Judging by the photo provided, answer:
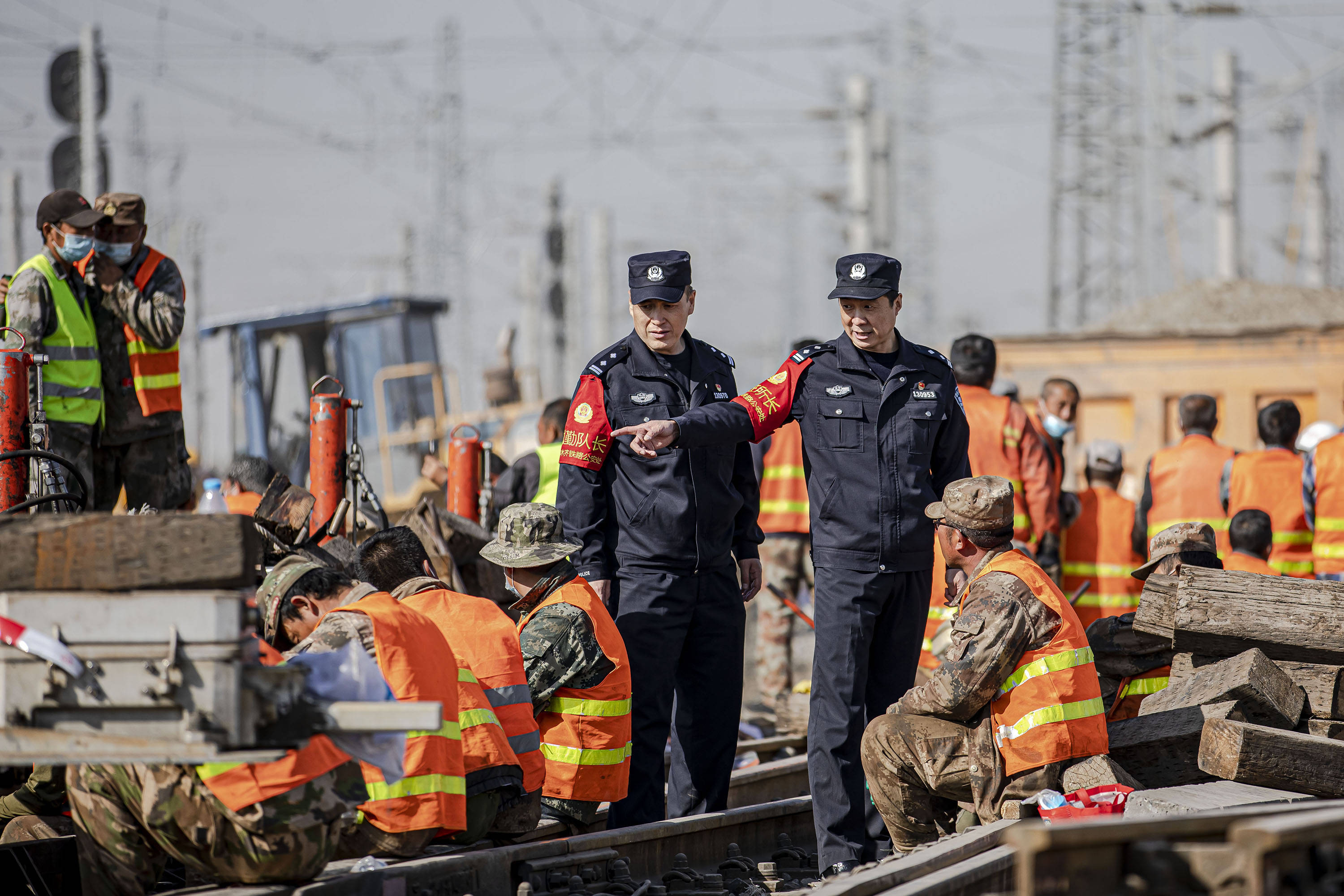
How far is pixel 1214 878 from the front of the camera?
309cm

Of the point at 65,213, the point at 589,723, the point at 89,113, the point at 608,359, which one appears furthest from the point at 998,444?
the point at 89,113

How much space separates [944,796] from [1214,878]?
2008 millimetres

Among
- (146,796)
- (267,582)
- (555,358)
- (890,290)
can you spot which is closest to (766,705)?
(890,290)

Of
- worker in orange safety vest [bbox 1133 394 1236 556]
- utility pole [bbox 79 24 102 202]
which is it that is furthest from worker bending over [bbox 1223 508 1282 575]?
utility pole [bbox 79 24 102 202]

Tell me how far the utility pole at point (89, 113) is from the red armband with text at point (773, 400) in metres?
11.5

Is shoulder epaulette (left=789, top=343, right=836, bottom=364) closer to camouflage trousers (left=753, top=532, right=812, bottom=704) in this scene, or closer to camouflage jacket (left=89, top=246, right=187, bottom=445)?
camouflage jacket (left=89, top=246, right=187, bottom=445)

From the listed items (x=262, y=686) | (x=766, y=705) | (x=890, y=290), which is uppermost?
(x=890, y=290)

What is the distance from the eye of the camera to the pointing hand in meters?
5.23

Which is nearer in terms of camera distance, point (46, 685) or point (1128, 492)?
point (46, 685)

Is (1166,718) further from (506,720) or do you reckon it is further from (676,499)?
(506,720)

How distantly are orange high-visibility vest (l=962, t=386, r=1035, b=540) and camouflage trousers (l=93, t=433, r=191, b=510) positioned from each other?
4.17 meters

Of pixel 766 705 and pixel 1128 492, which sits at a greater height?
pixel 1128 492

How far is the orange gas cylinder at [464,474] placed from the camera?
873 cm

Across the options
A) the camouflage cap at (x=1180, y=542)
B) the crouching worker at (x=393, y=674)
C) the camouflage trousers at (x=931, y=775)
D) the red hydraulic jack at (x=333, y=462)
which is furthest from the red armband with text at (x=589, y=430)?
the camouflage cap at (x=1180, y=542)
